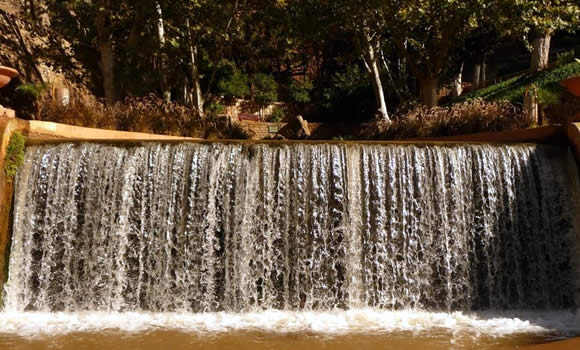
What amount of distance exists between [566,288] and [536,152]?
1841mm

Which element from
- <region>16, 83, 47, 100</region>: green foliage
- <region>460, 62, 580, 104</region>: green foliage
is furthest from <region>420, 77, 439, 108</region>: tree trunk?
<region>16, 83, 47, 100</region>: green foliage

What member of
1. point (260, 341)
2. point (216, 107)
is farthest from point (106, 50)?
point (260, 341)

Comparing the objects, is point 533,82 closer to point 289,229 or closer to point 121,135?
point 289,229

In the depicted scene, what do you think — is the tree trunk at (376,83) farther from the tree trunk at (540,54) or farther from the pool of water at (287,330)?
the pool of water at (287,330)

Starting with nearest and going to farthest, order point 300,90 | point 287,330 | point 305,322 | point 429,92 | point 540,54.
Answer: point 287,330, point 305,322, point 429,92, point 540,54, point 300,90

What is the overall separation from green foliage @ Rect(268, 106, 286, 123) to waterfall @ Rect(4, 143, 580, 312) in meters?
12.3

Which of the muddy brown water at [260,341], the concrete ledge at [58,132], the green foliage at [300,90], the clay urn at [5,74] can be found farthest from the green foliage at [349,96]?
the muddy brown water at [260,341]

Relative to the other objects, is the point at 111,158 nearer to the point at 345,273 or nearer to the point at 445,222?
the point at 345,273

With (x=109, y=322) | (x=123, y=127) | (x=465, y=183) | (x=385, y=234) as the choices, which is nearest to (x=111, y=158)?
→ (x=109, y=322)

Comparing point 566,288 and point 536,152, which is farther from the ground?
point 536,152

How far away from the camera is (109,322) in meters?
6.38

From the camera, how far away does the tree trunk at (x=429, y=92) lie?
14.4 m

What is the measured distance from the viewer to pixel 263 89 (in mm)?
20125

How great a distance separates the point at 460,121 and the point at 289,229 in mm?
4916
